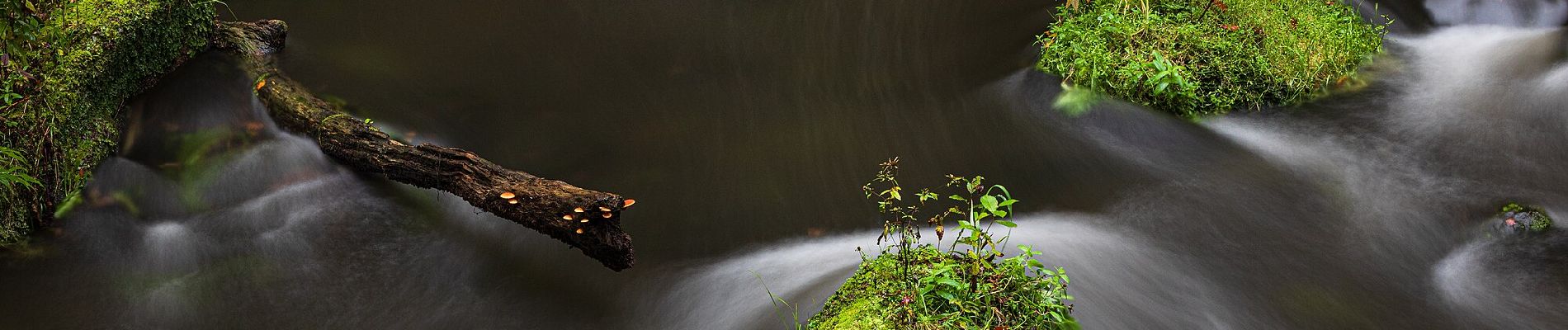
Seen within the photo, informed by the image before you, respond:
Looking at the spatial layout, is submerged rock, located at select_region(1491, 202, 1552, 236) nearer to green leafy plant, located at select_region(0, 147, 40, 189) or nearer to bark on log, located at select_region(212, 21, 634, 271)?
bark on log, located at select_region(212, 21, 634, 271)

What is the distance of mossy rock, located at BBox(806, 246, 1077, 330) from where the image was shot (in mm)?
3906

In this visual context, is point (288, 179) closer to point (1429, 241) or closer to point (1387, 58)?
point (1429, 241)

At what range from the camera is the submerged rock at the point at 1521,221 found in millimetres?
5070

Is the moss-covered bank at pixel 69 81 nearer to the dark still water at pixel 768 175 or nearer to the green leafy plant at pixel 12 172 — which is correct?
the green leafy plant at pixel 12 172

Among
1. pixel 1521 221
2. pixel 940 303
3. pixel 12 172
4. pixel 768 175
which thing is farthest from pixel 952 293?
pixel 12 172

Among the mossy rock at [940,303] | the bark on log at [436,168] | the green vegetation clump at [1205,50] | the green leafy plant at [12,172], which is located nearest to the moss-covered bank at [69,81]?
the green leafy plant at [12,172]

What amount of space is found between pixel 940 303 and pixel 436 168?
7.86ft

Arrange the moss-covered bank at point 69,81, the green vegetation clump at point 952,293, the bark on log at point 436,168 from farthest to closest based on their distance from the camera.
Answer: the moss-covered bank at point 69,81 < the bark on log at point 436,168 < the green vegetation clump at point 952,293

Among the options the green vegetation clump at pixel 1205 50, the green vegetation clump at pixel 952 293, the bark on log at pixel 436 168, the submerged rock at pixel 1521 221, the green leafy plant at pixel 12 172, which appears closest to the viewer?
the green vegetation clump at pixel 952 293

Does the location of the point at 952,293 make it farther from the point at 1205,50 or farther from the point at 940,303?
the point at 1205,50

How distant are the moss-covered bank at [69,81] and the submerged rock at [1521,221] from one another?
22.5ft

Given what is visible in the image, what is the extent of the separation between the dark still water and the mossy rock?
8.1 inches

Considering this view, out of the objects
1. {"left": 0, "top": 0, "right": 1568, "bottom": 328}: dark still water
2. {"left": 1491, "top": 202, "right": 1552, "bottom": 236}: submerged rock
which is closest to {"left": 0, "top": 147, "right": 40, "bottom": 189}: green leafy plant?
{"left": 0, "top": 0, "right": 1568, "bottom": 328}: dark still water

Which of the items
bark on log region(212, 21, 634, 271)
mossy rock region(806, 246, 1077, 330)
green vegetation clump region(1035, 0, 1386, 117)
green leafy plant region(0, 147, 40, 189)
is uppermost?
green vegetation clump region(1035, 0, 1386, 117)
